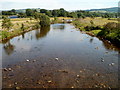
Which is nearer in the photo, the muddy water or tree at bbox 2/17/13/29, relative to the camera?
the muddy water

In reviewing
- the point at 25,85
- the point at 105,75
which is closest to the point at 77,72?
the point at 105,75

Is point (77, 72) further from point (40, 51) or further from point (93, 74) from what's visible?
point (40, 51)

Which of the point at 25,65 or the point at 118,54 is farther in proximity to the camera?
the point at 118,54

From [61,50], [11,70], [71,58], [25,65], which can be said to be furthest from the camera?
[61,50]

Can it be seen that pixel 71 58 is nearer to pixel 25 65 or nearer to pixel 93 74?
pixel 93 74

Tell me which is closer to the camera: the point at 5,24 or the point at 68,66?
the point at 68,66

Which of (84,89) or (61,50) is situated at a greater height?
(61,50)

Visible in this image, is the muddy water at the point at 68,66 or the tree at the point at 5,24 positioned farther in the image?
the tree at the point at 5,24

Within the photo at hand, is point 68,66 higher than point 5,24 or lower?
lower

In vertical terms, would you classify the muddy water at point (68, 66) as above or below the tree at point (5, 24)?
below

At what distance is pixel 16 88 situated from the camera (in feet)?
59.0

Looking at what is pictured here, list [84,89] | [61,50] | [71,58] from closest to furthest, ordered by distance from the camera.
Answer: [84,89] → [71,58] → [61,50]

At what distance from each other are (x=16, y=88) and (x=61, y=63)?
1032 centimetres

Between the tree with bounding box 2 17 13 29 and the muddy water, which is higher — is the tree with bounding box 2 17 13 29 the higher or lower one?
the higher one
